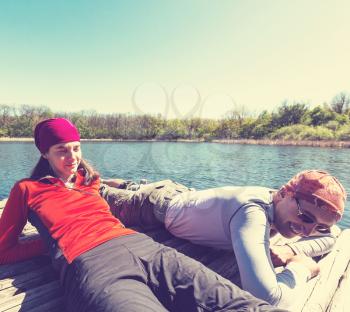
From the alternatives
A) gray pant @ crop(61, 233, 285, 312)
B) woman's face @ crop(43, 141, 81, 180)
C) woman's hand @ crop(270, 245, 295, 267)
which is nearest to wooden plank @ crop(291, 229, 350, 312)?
woman's hand @ crop(270, 245, 295, 267)

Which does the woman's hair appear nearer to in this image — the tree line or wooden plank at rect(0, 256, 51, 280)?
wooden plank at rect(0, 256, 51, 280)

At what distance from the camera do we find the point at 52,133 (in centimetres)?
246

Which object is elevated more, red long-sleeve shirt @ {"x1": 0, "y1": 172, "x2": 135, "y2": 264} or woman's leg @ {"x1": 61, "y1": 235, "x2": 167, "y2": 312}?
red long-sleeve shirt @ {"x1": 0, "y1": 172, "x2": 135, "y2": 264}

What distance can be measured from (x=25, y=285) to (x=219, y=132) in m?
95.4

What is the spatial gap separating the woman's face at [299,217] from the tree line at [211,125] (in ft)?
203

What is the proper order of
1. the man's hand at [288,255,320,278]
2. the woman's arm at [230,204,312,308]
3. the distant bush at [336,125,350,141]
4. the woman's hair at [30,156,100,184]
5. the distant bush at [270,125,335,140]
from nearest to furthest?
the woman's arm at [230,204,312,308], the man's hand at [288,255,320,278], the woman's hair at [30,156,100,184], the distant bush at [336,125,350,141], the distant bush at [270,125,335,140]

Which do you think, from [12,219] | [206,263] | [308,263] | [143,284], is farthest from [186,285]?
[12,219]

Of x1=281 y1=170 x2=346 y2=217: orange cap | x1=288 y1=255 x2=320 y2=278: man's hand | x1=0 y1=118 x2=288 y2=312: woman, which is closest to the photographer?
x1=0 y1=118 x2=288 y2=312: woman

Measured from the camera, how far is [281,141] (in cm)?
6619

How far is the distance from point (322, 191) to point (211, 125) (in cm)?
10256

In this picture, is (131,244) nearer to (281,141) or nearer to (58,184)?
(58,184)

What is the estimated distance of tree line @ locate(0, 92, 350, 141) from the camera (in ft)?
215

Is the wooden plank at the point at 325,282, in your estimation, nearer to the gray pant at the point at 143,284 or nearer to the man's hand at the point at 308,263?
the man's hand at the point at 308,263

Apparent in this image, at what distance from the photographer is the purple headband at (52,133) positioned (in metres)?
2.46
